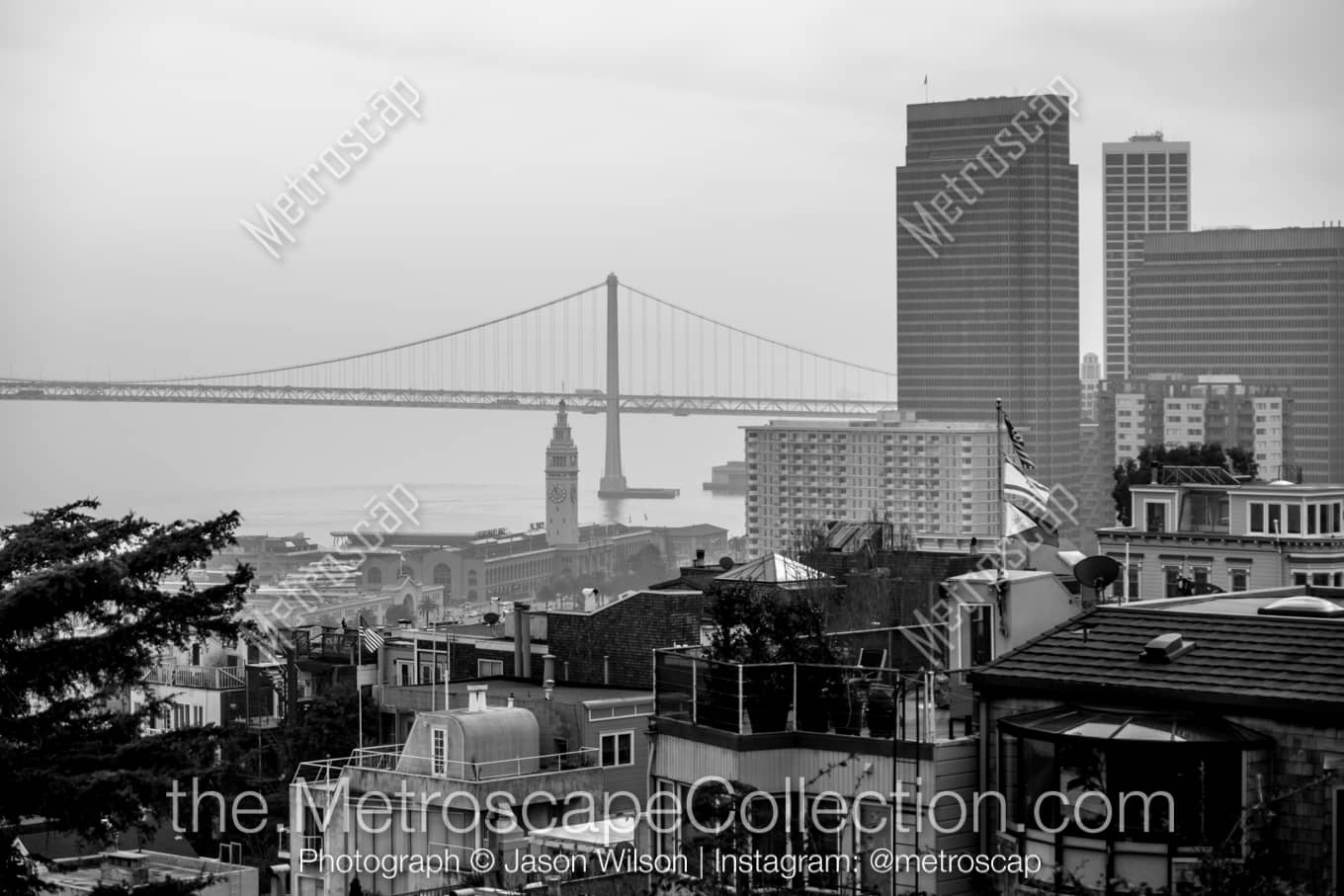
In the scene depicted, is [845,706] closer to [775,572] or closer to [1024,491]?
[1024,491]

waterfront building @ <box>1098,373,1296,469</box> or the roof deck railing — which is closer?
the roof deck railing

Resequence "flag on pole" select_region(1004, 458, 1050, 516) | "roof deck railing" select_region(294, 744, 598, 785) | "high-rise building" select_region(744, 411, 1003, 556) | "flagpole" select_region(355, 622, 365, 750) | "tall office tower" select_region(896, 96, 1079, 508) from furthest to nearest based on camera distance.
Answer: "tall office tower" select_region(896, 96, 1079, 508), "high-rise building" select_region(744, 411, 1003, 556), "flagpole" select_region(355, 622, 365, 750), "roof deck railing" select_region(294, 744, 598, 785), "flag on pole" select_region(1004, 458, 1050, 516)

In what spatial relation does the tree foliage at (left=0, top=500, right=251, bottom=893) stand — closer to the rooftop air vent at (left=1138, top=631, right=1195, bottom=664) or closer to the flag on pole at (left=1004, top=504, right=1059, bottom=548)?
the flag on pole at (left=1004, top=504, right=1059, bottom=548)

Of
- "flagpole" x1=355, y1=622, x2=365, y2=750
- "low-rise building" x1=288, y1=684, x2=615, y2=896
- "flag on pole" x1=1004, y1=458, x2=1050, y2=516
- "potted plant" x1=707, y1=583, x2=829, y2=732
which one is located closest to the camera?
"potted plant" x1=707, y1=583, x2=829, y2=732

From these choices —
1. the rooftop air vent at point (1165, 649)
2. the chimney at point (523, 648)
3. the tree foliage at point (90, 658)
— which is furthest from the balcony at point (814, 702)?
the chimney at point (523, 648)

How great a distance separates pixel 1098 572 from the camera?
356 inches

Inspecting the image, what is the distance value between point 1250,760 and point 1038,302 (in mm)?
160144

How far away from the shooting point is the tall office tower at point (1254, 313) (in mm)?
162750

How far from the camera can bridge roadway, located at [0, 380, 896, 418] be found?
12694 centimetres

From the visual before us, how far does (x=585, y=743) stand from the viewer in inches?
538

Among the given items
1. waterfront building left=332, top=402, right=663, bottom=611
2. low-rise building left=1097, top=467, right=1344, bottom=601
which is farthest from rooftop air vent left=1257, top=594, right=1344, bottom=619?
waterfront building left=332, top=402, right=663, bottom=611

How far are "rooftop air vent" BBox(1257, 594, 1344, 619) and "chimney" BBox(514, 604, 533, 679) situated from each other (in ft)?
34.4

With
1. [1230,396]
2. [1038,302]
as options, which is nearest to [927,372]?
[1038,302]

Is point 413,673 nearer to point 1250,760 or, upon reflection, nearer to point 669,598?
point 669,598
